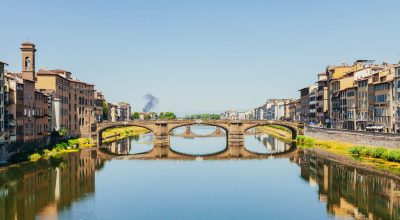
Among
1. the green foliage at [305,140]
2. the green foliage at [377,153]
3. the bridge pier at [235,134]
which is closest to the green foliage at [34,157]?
the green foliage at [377,153]

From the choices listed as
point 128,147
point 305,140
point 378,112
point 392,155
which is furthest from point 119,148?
point 392,155

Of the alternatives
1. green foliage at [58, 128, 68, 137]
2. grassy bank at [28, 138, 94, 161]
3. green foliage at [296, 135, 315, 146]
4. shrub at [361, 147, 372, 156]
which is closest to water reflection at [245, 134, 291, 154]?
green foliage at [296, 135, 315, 146]

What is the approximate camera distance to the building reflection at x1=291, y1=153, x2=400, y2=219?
45.0m

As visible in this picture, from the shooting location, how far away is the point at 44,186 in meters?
58.8

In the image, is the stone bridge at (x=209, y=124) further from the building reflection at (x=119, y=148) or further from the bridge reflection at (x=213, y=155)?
the bridge reflection at (x=213, y=155)

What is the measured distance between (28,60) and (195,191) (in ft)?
173

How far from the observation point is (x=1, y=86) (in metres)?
70.6

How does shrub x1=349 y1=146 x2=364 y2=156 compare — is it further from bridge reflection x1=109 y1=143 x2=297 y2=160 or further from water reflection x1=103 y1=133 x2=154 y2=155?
water reflection x1=103 y1=133 x2=154 y2=155

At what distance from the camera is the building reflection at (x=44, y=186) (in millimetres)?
46094

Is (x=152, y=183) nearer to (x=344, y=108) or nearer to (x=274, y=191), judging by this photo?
(x=274, y=191)

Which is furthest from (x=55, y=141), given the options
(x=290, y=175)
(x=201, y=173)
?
(x=290, y=175)

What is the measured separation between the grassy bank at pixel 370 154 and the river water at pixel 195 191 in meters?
4.43

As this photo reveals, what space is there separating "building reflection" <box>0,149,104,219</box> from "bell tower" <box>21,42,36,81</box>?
64.6 feet

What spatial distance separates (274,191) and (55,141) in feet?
197
